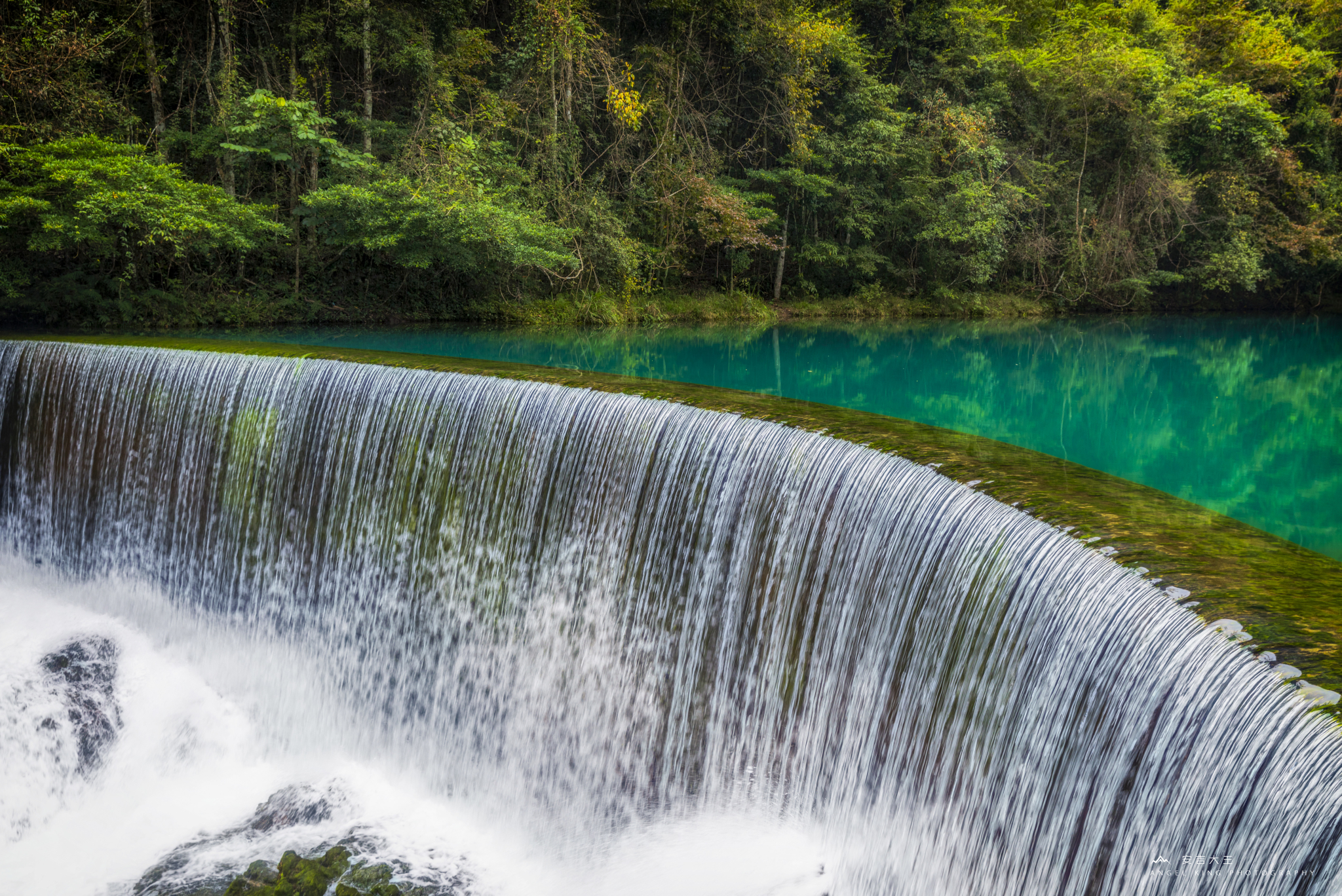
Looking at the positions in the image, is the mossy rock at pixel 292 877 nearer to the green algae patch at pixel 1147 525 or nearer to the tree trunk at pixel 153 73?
the green algae patch at pixel 1147 525

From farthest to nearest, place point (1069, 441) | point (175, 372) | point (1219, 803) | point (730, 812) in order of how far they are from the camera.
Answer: point (1069, 441) < point (175, 372) < point (730, 812) < point (1219, 803)

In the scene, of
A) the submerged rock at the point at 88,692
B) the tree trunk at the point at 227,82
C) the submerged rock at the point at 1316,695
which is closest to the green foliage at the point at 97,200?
the tree trunk at the point at 227,82

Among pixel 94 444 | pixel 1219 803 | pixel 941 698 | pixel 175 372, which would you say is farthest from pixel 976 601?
pixel 94 444

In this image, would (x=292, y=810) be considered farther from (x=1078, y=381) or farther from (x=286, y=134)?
(x=286, y=134)

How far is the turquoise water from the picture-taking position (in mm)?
6227

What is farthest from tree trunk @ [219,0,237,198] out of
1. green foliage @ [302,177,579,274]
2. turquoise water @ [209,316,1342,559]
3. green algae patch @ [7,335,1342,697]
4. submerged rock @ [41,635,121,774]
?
green algae patch @ [7,335,1342,697]

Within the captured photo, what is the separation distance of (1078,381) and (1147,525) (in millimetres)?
7719

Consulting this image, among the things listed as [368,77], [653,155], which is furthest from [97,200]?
[653,155]

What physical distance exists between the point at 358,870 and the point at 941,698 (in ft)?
9.44

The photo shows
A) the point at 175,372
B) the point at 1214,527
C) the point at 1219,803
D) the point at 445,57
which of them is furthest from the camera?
the point at 445,57

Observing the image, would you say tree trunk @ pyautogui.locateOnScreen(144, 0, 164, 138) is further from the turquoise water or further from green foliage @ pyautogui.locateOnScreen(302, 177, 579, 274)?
the turquoise water

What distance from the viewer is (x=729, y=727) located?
3.85m

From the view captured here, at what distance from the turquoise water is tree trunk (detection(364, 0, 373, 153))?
298 cm

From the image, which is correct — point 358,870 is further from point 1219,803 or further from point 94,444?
point 94,444
